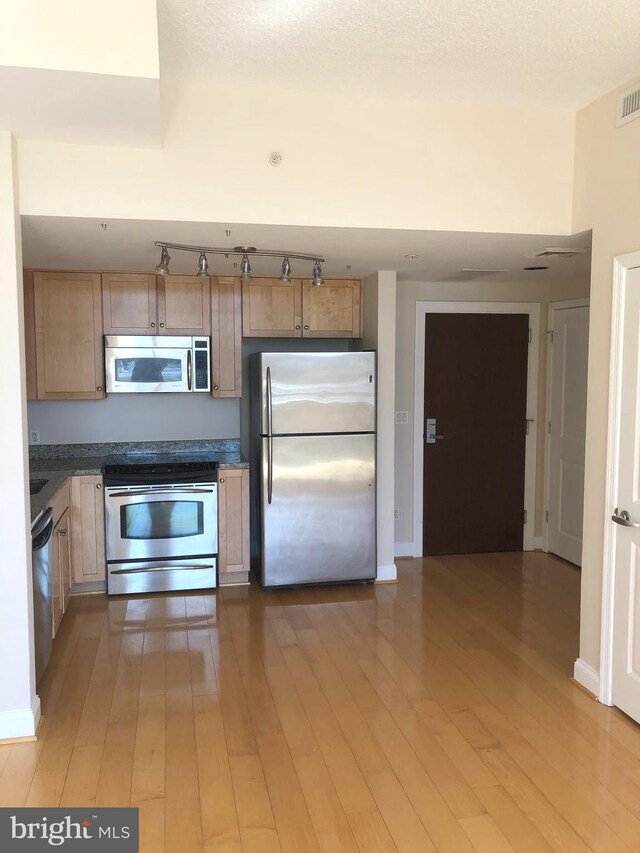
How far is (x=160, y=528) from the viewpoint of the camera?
4.66 metres

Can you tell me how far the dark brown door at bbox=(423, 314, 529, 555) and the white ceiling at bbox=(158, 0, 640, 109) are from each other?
249 centimetres

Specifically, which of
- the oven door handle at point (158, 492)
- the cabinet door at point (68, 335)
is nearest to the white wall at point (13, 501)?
the oven door handle at point (158, 492)

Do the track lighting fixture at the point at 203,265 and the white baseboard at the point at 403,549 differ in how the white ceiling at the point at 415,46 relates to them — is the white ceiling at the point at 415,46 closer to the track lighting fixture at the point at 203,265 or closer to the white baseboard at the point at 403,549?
the track lighting fixture at the point at 203,265

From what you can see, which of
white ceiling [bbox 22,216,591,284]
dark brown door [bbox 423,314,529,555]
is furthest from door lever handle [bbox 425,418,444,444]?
white ceiling [bbox 22,216,591,284]

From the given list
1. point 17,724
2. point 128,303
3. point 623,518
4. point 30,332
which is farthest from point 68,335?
point 623,518

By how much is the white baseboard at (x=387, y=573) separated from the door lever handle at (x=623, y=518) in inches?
84.1

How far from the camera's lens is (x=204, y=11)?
92.8 inches

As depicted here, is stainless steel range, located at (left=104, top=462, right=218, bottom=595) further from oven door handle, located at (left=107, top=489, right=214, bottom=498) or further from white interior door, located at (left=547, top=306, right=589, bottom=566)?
white interior door, located at (left=547, top=306, right=589, bottom=566)

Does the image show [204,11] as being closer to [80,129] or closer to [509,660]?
[80,129]

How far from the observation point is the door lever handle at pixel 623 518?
298cm

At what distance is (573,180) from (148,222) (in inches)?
79.4

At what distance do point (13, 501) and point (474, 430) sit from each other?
147 inches

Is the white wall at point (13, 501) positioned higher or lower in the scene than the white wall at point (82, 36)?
lower

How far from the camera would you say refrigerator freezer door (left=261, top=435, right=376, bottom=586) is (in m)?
4.64
